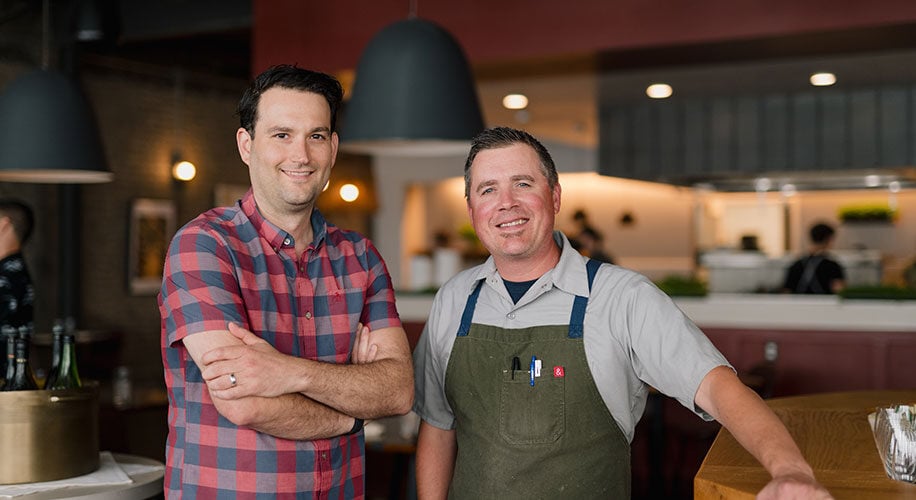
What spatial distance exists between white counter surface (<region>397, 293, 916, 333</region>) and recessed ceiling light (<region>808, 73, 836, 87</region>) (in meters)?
1.81

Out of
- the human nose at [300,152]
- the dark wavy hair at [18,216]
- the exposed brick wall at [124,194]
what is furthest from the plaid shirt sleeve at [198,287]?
the exposed brick wall at [124,194]

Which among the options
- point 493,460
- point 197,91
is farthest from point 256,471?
point 197,91

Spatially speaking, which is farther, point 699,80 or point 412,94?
point 699,80

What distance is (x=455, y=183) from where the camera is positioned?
13.9 meters

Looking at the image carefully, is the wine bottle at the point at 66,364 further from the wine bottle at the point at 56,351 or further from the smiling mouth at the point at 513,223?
the smiling mouth at the point at 513,223

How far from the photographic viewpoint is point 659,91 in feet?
29.1

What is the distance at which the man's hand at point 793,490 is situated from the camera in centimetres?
170

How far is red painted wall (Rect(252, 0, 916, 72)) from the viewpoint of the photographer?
19.5 ft

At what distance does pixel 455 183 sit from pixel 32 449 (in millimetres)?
11350

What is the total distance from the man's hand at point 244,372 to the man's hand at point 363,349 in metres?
0.30

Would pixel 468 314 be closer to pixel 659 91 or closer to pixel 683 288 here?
pixel 683 288

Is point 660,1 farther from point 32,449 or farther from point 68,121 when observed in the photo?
point 32,449

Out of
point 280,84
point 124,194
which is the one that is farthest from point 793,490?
point 124,194

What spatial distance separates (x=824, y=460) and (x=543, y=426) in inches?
23.8
